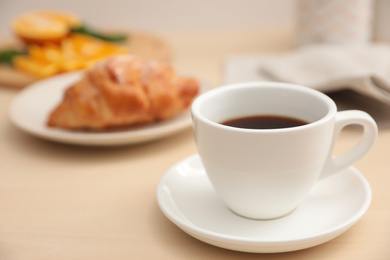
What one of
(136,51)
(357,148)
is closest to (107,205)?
(357,148)

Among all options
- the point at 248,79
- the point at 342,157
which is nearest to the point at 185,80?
the point at 248,79

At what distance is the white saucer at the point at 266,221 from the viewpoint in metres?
0.51

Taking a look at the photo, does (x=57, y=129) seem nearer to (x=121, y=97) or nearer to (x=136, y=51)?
(x=121, y=97)

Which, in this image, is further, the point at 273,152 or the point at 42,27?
the point at 42,27

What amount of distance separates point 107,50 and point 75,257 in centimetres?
75

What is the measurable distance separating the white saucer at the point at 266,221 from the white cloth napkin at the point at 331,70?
26cm

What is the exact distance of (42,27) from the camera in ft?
4.20

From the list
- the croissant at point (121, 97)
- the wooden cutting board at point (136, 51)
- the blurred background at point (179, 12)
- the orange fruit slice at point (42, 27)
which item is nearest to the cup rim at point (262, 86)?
the croissant at point (121, 97)

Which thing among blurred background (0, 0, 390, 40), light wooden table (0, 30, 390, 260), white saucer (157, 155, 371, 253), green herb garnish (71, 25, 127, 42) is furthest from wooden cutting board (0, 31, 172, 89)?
white saucer (157, 155, 371, 253)

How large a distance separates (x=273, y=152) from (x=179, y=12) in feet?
4.31

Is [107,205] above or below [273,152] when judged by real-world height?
below

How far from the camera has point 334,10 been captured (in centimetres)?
117

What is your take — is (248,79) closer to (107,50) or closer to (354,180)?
(107,50)

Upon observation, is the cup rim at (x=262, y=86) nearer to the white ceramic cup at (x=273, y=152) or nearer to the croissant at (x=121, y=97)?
the white ceramic cup at (x=273, y=152)
